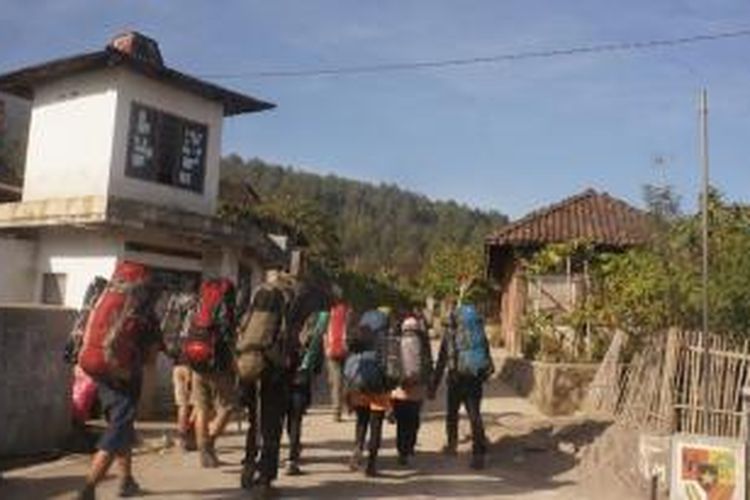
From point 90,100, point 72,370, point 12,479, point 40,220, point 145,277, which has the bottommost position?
point 12,479

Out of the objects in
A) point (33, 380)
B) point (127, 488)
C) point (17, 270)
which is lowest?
point (127, 488)

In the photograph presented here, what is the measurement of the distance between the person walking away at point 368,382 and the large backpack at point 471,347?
1054 mm

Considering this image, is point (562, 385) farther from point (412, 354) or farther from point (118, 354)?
point (118, 354)

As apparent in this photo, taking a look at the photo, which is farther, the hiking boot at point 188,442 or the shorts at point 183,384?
the hiking boot at point 188,442

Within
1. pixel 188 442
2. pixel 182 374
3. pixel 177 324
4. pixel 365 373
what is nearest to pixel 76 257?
pixel 177 324

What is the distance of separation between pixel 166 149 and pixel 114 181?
1.27m

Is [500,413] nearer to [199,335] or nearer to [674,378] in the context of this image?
[674,378]

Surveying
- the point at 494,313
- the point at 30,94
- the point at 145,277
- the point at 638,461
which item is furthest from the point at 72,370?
the point at 494,313

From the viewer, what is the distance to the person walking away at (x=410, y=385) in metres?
11.4

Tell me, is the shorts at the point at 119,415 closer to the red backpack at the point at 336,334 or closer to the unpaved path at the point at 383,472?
the unpaved path at the point at 383,472

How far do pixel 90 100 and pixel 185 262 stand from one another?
9.86 ft

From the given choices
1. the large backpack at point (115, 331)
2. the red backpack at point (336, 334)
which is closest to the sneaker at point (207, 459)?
the large backpack at point (115, 331)

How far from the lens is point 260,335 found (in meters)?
9.14

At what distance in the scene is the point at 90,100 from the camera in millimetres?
18406
